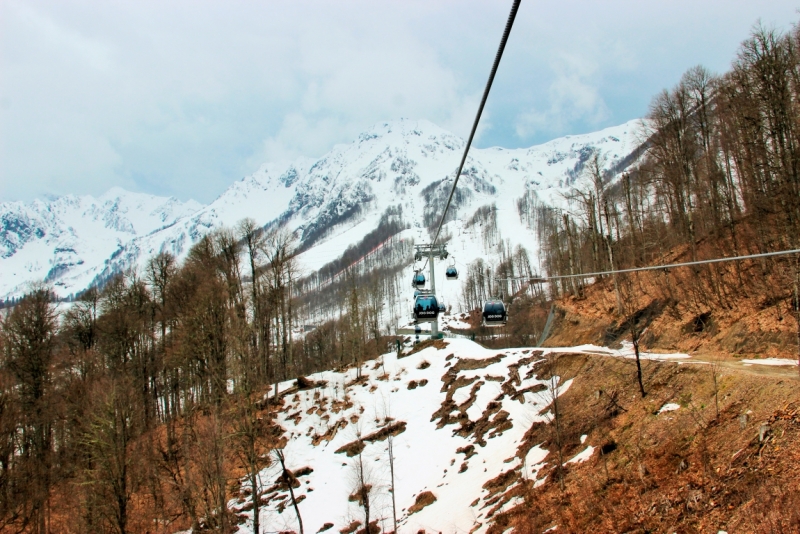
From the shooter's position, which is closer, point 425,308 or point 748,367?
point 748,367

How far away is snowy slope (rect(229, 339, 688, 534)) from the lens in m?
16.5

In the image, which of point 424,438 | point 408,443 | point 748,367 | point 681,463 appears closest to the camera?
point 681,463

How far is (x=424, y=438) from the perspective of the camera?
23016 millimetres

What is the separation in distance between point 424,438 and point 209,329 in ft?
43.3

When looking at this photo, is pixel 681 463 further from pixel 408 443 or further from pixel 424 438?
pixel 408 443

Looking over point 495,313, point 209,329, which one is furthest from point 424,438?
point 209,329

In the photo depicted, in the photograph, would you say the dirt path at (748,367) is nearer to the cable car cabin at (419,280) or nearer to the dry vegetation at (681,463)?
the dry vegetation at (681,463)

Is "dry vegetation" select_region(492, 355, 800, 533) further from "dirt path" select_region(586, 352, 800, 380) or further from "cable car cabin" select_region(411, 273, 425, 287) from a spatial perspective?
"cable car cabin" select_region(411, 273, 425, 287)

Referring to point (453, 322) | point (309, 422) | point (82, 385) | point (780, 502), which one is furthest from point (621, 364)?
point (453, 322)

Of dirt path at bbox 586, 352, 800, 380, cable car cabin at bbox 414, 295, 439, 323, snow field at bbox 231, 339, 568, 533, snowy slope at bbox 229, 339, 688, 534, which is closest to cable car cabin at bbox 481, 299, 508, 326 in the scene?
cable car cabin at bbox 414, 295, 439, 323

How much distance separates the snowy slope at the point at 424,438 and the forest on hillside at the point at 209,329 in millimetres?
3021

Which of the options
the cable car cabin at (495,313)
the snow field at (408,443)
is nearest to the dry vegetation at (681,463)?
the snow field at (408,443)

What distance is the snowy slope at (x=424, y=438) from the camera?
16500 mm

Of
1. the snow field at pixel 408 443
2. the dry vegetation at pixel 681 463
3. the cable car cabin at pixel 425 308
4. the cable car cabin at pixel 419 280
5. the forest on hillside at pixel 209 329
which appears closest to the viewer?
the dry vegetation at pixel 681 463
